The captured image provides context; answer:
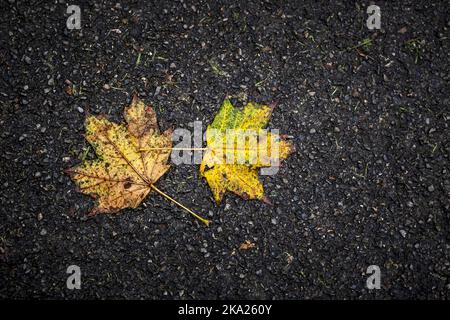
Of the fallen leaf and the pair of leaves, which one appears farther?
the fallen leaf

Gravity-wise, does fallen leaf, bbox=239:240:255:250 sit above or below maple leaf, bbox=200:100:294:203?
below

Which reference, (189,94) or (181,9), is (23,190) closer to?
(189,94)

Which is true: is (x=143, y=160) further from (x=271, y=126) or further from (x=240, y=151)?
(x=271, y=126)

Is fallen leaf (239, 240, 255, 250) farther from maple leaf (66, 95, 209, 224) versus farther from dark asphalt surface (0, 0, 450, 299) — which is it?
maple leaf (66, 95, 209, 224)

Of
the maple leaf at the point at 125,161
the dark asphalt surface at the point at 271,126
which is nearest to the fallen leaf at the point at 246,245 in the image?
the dark asphalt surface at the point at 271,126

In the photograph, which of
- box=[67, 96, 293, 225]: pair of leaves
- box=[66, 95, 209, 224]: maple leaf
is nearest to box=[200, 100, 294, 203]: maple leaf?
box=[67, 96, 293, 225]: pair of leaves

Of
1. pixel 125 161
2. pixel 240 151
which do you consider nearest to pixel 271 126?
pixel 240 151

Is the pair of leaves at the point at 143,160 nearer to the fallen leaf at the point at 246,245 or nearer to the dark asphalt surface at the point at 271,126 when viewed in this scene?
the dark asphalt surface at the point at 271,126
